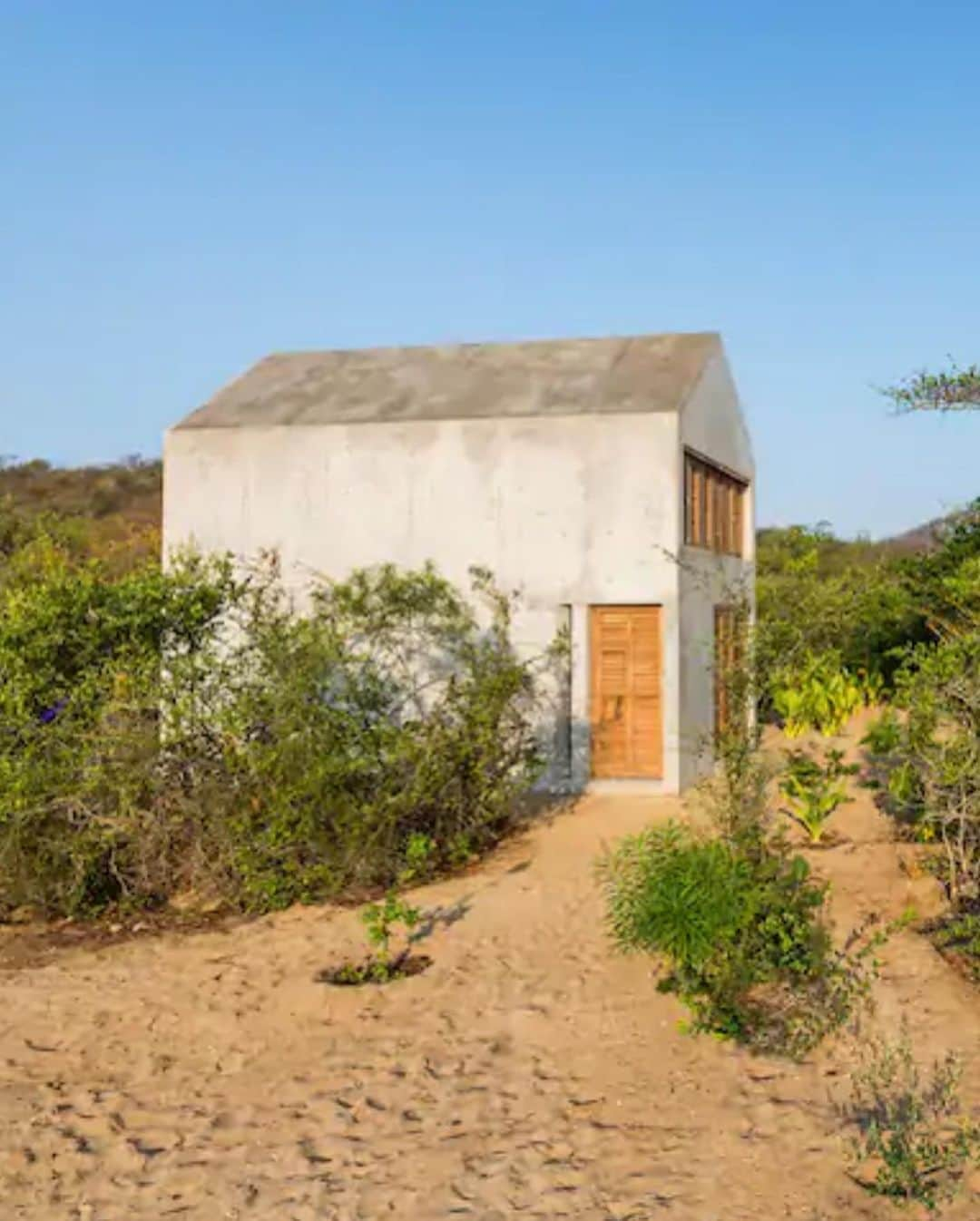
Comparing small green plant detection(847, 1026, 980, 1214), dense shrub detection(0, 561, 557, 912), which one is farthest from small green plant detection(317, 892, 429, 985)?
small green plant detection(847, 1026, 980, 1214)

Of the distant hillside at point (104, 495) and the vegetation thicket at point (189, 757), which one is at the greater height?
the distant hillside at point (104, 495)

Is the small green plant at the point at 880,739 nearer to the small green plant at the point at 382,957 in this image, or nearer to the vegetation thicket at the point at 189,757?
the vegetation thicket at the point at 189,757

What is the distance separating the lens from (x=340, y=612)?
39.5 feet

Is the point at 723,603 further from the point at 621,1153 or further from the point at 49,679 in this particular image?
the point at 621,1153

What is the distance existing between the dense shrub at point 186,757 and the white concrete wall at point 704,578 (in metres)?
4.13

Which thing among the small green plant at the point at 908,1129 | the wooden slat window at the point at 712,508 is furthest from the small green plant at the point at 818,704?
the small green plant at the point at 908,1129

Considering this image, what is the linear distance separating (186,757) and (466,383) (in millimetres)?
7592

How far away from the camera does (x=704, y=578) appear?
15.8 meters

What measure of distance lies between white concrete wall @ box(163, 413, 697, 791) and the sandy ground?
200 inches

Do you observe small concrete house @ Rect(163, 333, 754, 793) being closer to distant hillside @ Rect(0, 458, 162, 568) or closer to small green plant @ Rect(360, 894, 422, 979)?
small green plant @ Rect(360, 894, 422, 979)

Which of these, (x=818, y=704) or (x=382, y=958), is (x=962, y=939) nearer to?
(x=382, y=958)

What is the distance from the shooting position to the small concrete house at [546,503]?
14773 millimetres

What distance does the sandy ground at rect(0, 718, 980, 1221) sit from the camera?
6.00m

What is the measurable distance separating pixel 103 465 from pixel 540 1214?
5833cm
